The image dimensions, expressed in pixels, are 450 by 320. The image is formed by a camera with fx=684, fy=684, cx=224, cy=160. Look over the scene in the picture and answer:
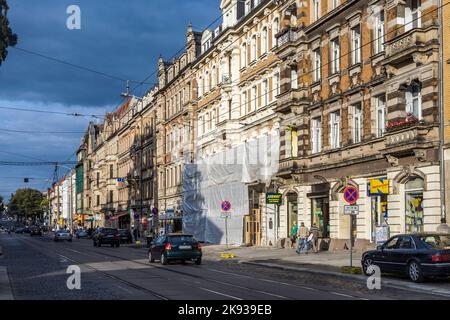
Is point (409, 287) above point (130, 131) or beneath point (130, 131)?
beneath

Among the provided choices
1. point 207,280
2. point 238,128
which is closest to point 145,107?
point 238,128

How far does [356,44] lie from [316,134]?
246 inches

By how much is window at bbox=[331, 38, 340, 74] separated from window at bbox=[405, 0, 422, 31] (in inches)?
250

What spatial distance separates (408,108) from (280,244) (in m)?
14.7

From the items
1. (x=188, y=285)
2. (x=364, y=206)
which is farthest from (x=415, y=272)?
(x=364, y=206)

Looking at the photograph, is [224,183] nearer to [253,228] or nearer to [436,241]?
[253,228]

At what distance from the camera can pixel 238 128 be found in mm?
49344

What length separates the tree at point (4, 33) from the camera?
1029 inches

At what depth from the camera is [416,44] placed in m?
27.8

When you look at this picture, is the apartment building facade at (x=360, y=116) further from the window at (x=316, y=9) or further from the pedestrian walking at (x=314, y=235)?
the pedestrian walking at (x=314, y=235)

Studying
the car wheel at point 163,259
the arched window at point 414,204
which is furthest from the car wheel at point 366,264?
the car wheel at point 163,259

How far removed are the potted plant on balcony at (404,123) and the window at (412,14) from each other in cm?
383

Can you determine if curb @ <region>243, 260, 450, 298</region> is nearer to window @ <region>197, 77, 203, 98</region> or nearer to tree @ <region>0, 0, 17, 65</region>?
tree @ <region>0, 0, 17, 65</region>

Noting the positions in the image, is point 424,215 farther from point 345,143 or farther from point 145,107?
point 145,107
